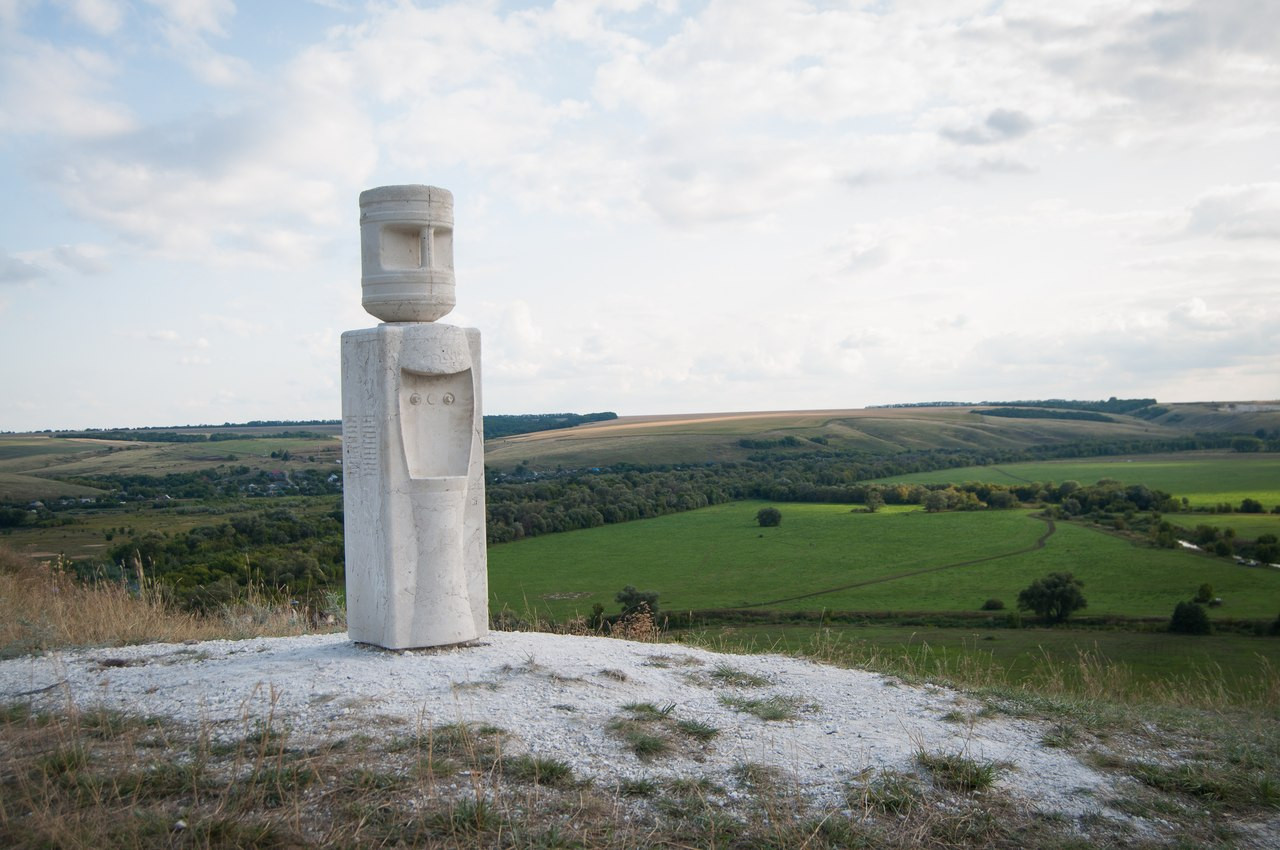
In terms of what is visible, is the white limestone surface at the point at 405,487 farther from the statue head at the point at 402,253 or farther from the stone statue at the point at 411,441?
the statue head at the point at 402,253

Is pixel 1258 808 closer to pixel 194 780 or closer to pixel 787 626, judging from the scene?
pixel 194 780

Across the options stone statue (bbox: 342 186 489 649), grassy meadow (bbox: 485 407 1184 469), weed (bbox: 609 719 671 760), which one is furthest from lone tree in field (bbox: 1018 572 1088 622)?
grassy meadow (bbox: 485 407 1184 469)

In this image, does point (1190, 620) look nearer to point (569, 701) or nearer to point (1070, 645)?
point (1070, 645)

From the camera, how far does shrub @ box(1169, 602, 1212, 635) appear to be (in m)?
34.3

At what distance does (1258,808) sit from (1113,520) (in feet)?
180

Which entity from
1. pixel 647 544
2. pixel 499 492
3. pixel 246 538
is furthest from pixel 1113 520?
pixel 246 538

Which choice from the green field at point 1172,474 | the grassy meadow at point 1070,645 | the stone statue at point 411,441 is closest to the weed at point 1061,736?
the stone statue at point 411,441

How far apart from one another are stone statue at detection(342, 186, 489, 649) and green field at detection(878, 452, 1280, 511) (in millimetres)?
58100

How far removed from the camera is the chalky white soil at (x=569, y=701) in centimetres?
663

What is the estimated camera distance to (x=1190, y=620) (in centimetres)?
3447

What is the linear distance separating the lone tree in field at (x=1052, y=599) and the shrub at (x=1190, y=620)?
12.8 feet

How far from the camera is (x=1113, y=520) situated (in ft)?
184

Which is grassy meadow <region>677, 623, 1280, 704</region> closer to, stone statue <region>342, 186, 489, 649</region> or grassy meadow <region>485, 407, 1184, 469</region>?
stone statue <region>342, 186, 489, 649</region>

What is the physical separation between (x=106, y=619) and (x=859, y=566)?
4262cm
